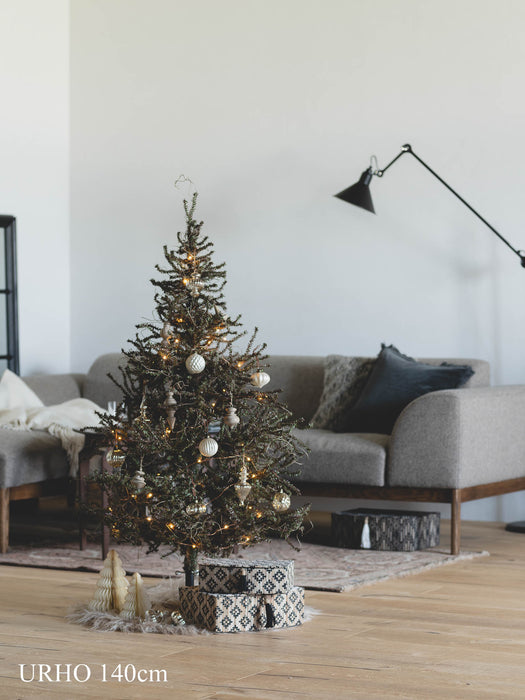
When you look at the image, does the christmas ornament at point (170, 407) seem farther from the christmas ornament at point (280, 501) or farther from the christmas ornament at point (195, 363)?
the christmas ornament at point (280, 501)

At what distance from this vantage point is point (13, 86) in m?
6.37

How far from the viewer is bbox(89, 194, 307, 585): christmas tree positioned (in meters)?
3.36

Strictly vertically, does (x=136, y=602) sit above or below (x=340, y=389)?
below

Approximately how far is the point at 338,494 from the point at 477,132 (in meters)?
2.04

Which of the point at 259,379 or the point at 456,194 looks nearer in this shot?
the point at 259,379

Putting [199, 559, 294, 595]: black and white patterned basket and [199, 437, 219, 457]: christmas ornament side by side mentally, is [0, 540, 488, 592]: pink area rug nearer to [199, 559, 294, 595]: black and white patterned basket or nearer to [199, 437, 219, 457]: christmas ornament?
[199, 559, 294, 595]: black and white patterned basket

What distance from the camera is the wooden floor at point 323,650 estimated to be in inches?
103

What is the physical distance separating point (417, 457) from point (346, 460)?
32 cm

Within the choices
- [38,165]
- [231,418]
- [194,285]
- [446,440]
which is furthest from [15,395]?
[231,418]

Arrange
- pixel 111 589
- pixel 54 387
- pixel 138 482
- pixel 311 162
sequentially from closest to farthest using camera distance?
pixel 138 482 → pixel 111 589 → pixel 54 387 → pixel 311 162

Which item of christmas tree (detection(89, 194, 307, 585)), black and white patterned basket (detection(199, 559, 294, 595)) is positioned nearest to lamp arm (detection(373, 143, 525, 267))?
christmas tree (detection(89, 194, 307, 585))

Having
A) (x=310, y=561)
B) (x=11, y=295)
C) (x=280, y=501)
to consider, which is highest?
(x=11, y=295)

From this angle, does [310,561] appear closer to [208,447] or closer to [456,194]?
[208,447]

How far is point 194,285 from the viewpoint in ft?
11.4
